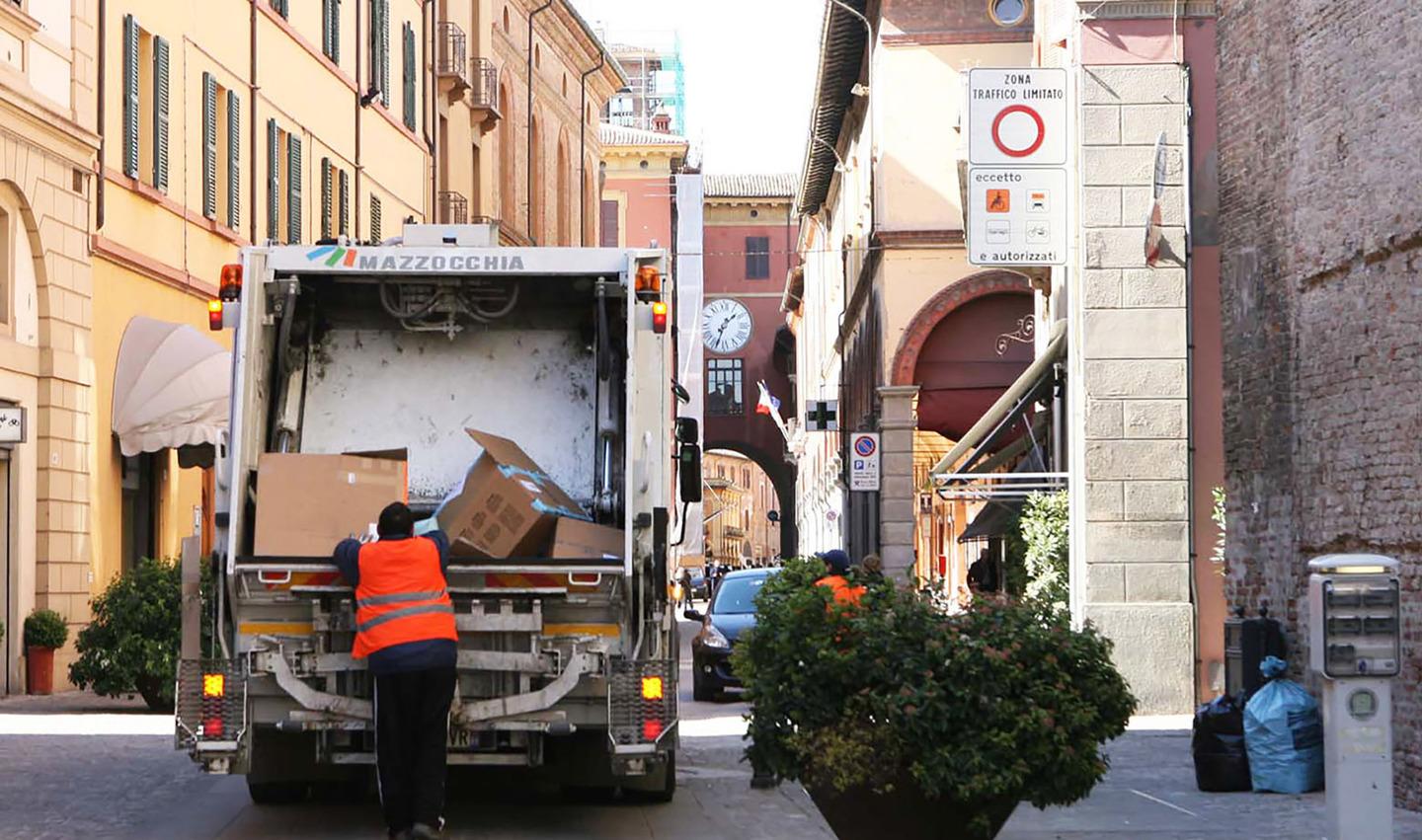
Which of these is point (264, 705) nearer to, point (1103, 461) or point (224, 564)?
point (224, 564)

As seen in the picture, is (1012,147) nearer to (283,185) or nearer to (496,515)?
(496,515)

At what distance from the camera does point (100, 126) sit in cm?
2469

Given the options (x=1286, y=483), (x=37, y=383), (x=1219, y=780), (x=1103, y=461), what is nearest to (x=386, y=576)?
(x=1219, y=780)

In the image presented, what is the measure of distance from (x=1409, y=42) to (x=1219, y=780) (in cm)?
453

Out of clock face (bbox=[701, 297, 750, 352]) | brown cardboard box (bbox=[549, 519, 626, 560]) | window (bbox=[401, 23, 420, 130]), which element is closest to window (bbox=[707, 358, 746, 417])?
clock face (bbox=[701, 297, 750, 352])

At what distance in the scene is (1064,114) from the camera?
21891 mm

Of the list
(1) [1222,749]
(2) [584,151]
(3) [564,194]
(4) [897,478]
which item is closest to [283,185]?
(4) [897,478]

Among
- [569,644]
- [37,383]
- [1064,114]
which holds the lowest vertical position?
[569,644]

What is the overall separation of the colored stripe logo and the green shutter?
28.5 m

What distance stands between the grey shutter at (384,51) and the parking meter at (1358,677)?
98.0ft

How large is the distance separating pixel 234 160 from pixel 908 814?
71.4ft

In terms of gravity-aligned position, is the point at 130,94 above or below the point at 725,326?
below

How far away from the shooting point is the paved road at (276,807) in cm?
1217

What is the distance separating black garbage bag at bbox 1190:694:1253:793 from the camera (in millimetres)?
14109
